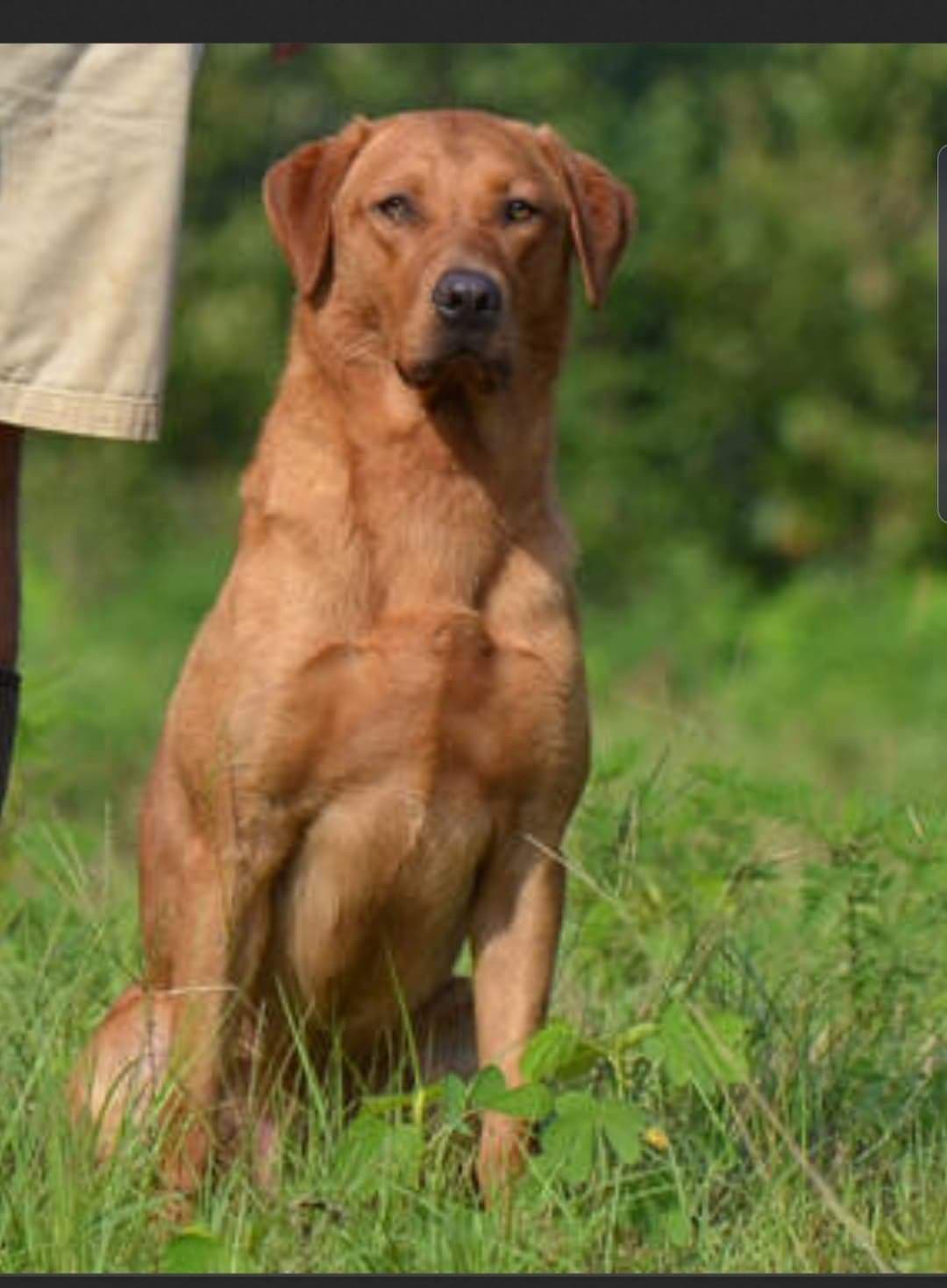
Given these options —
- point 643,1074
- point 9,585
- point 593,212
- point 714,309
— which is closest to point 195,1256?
point 643,1074

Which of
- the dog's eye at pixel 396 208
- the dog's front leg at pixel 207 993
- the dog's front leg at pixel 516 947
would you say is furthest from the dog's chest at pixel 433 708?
the dog's eye at pixel 396 208

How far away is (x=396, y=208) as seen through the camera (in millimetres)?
4910

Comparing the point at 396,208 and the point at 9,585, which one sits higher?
the point at 396,208

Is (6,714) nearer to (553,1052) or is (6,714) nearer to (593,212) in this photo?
(553,1052)

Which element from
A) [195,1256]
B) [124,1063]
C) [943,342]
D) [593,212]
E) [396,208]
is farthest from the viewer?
[593,212]

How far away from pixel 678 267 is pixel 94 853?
8336 millimetres

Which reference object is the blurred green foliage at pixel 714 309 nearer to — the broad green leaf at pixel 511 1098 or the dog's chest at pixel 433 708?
the dog's chest at pixel 433 708

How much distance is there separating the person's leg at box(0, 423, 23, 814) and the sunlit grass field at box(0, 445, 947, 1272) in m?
0.30

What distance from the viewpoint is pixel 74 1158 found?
4.31 metres

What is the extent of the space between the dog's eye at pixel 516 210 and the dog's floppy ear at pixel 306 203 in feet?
0.96

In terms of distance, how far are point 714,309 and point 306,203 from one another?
9.81 metres

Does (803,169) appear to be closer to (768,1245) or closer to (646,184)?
(646,184)

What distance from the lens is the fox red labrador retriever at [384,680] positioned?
4.71 metres

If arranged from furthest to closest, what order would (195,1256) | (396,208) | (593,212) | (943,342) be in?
(593,212)
(396,208)
(943,342)
(195,1256)
